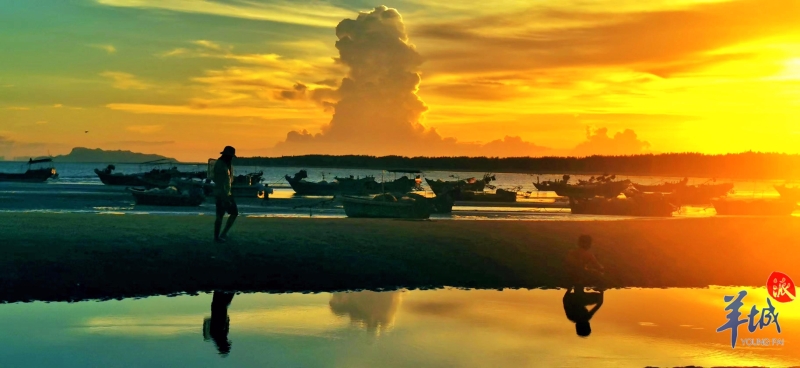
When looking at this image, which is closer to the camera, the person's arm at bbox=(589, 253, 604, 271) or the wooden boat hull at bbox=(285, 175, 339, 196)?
the person's arm at bbox=(589, 253, 604, 271)

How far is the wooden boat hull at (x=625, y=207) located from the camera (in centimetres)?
4975

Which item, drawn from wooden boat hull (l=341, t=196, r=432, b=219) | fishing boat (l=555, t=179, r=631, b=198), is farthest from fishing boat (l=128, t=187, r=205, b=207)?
fishing boat (l=555, t=179, r=631, b=198)

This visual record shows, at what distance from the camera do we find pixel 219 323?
600 inches

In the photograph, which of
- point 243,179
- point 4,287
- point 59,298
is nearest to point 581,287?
point 59,298

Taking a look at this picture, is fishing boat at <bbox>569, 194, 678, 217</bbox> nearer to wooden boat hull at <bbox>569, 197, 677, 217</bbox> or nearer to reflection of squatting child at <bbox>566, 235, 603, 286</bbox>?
wooden boat hull at <bbox>569, 197, 677, 217</bbox>

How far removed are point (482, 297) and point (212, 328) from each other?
7162 mm

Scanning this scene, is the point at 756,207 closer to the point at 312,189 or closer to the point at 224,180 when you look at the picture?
the point at 224,180

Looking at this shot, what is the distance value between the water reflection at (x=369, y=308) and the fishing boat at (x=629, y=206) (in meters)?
35.6

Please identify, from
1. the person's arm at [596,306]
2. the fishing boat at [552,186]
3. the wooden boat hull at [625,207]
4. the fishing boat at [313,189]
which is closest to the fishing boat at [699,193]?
the fishing boat at [552,186]

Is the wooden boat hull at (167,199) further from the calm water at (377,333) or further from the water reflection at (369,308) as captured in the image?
the water reflection at (369,308)

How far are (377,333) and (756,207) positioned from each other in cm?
4464

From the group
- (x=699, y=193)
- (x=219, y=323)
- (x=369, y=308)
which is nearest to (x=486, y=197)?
(x=699, y=193)

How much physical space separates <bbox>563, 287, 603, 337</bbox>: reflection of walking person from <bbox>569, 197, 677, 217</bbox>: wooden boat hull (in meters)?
32.5

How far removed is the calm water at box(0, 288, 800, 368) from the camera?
12.9 metres
